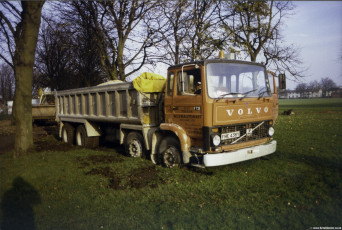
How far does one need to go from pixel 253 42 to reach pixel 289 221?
18368mm

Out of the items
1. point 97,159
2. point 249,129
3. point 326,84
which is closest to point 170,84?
point 249,129

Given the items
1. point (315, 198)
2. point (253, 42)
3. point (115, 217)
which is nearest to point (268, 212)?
point (315, 198)

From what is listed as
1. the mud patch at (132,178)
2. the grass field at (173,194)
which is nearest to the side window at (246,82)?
the grass field at (173,194)

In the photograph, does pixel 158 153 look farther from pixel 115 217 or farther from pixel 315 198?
pixel 315 198

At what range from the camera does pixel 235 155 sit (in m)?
5.88

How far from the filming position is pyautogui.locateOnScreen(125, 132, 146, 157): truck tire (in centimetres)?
806

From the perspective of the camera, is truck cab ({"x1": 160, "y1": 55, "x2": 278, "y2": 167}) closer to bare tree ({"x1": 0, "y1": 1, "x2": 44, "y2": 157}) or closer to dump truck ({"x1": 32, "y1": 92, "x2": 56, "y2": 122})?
bare tree ({"x1": 0, "y1": 1, "x2": 44, "y2": 157})

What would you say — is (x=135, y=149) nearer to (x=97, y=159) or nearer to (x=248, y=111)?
(x=97, y=159)

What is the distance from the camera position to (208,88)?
234 inches

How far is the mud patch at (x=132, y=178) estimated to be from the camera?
5.75 meters

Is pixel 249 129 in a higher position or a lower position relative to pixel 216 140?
higher

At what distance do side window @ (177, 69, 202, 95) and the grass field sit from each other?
195 centimetres

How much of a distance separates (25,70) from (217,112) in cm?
686

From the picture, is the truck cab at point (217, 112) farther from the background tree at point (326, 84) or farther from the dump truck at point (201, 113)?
the background tree at point (326, 84)
